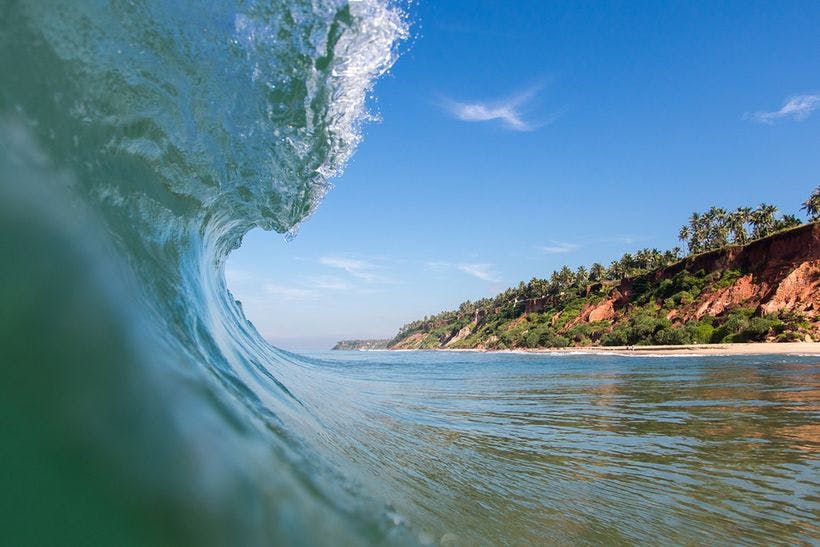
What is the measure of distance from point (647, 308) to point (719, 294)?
34.8 ft

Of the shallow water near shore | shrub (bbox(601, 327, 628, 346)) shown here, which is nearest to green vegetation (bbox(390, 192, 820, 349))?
shrub (bbox(601, 327, 628, 346))

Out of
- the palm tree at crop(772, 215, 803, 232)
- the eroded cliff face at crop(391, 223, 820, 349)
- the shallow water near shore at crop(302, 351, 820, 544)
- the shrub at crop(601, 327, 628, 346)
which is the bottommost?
the shallow water near shore at crop(302, 351, 820, 544)

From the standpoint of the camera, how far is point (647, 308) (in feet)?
212

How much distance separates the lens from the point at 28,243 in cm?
155

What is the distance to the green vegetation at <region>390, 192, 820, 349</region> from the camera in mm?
49656

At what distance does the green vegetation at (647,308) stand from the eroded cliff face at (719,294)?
0.16m

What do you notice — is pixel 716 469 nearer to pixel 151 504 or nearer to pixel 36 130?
pixel 151 504

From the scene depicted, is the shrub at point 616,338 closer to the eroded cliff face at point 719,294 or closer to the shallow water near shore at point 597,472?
the eroded cliff face at point 719,294

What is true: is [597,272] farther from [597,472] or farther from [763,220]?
[597,472]

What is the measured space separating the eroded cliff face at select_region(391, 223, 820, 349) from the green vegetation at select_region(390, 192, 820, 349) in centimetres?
16

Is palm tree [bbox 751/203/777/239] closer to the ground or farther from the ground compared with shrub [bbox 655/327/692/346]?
farther from the ground

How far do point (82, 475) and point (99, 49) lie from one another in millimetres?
2777

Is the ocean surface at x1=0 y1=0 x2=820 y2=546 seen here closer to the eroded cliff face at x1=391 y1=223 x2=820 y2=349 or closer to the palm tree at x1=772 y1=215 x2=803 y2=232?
the eroded cliff face at x1=391 y1=223 x2=820 y2=349

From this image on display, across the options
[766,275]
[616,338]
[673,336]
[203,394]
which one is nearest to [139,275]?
[203,394]
